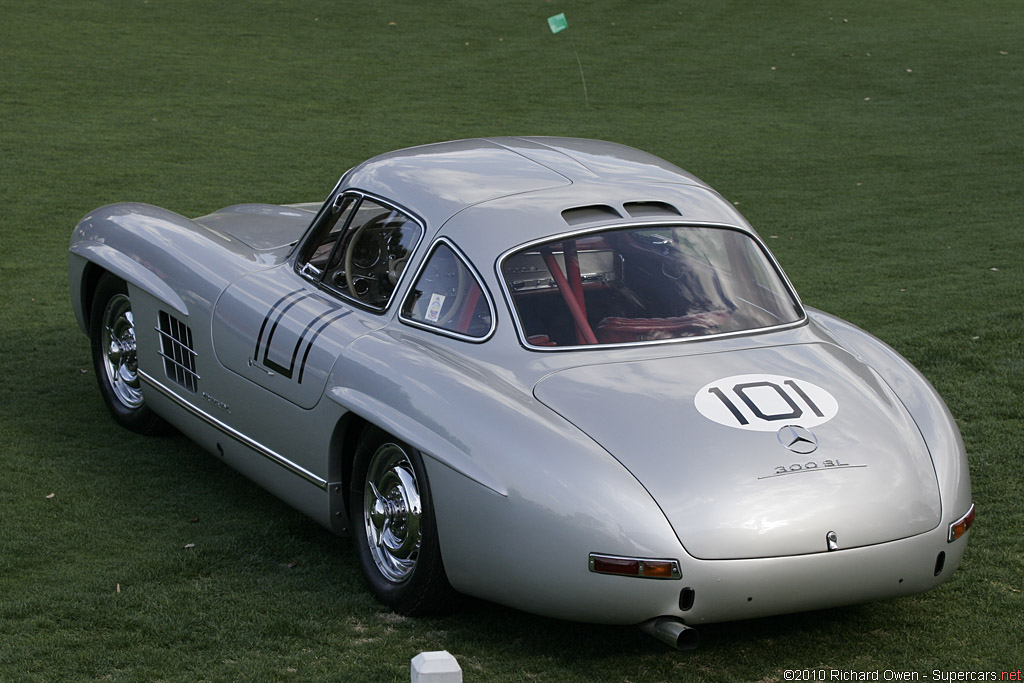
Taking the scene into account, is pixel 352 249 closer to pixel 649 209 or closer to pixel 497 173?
pixel 497 173

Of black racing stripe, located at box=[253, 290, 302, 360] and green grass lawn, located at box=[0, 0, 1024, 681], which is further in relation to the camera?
black racing stripe, located at box=[253, 290, 302, 360]

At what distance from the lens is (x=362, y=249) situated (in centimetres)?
512

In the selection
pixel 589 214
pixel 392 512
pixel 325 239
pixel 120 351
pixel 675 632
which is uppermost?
pixel 589 214

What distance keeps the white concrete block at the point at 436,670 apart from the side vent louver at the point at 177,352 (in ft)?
9.05

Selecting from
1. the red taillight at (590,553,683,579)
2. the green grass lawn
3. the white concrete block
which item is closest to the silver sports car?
the red taillight at (590,553,683,579)

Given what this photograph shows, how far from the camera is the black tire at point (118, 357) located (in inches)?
244

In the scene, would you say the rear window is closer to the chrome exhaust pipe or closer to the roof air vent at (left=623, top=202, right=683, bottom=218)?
the roof air vent at (left=623, top=202, right=683, bottom=218)

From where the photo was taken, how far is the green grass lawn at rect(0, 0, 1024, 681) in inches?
159

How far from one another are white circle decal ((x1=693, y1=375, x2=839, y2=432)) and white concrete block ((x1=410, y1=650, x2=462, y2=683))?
130 centimetres

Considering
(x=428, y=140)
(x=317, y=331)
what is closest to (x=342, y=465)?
(x=317, y=331)

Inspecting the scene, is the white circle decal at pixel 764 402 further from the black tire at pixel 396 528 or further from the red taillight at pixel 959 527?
the black tire at pixel 396 528

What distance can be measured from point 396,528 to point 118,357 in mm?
2680

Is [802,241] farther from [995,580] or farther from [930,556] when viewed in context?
[930,556]

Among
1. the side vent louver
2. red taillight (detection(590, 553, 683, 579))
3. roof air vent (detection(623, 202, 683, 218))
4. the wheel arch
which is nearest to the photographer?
red taillight (detection(590, 553, 683, 579))
